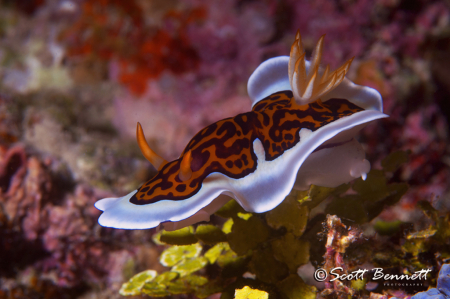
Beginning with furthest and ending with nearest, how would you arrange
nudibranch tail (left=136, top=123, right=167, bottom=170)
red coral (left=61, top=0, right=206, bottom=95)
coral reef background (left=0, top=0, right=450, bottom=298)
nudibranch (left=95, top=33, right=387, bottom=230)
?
red coral (left=61, top=0, right=206, bottom=95), coral reef background (left=0, top=0, right=450, bottom=298), nudibranch tail (left=136, top=123, right=167, bottom=170), nudibranch (left=95, top=33, right=387, bottom=230)

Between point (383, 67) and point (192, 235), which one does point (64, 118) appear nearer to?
point (192, 235)

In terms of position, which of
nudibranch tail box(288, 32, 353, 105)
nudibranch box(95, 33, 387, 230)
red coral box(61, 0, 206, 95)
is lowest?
nudibranch box(95, 33, 387, 230)

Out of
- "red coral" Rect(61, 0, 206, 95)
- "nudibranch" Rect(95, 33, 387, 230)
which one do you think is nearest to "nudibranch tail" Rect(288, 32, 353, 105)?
"nudibranch" Rect(95, 33, 387, 230)

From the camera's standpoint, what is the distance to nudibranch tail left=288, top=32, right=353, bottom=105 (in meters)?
1.67

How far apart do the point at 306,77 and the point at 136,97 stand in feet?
11.0

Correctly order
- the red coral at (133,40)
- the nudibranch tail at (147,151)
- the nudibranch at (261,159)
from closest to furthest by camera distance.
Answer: the nudibranch at (261,159) < the nudibranch tail at (147,151) < the red coral at (133,40)

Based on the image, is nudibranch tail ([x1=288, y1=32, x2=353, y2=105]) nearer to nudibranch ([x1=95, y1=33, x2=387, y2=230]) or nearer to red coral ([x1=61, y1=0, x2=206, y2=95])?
nudibranch ([x1=95, y1=33, x2=387, y2=230])

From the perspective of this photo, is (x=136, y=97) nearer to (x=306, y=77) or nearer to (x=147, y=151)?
(x=147, y=151)

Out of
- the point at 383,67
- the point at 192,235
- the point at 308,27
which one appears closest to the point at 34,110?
the point at 192,235

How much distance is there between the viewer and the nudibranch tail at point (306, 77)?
5.46 feet

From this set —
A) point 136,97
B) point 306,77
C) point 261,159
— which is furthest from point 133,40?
point 261,159

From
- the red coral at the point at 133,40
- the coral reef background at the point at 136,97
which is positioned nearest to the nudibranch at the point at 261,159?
the coral reef background at the point at 136,97

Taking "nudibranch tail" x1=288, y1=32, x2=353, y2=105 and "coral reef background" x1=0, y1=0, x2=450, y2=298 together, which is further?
"coral reef background" x1=0, y1=0, x2=450, y2=298

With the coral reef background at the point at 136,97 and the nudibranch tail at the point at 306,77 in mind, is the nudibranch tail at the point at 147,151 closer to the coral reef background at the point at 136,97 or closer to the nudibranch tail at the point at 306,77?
the nudibranch tail at the point at 306,77
